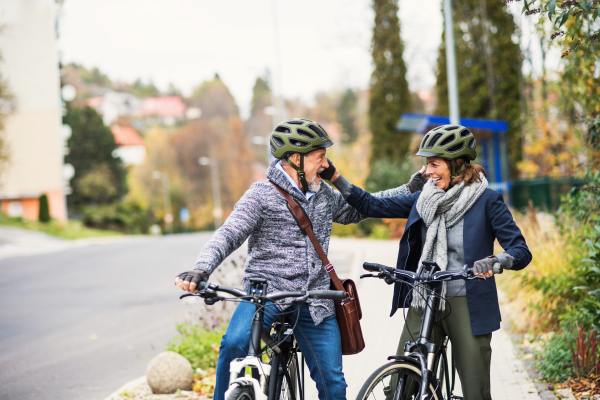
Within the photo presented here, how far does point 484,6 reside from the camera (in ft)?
64.8

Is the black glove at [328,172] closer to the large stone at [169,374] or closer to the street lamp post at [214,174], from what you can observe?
the large stone at [169,374]

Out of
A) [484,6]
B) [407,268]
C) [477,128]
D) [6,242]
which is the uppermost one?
[484,6]

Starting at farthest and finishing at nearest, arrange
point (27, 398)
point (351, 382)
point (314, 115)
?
1. point (314, 115)
2. point (27, 398)
3. point (351, 382)

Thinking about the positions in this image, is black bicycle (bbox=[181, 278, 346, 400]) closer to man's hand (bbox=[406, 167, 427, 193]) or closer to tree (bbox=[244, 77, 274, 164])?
man's hand (bbox=[406, 167, 427, 193])

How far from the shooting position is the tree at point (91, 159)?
181 ft

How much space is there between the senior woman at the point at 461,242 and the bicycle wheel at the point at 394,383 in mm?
345

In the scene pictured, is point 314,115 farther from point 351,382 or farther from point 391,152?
point 351,382

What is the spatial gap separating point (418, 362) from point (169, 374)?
9.72ft

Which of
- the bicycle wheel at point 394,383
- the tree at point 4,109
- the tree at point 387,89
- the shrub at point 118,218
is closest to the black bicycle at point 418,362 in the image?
the bicycle wheel at point 394,383

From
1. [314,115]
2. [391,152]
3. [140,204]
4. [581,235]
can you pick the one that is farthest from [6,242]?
[314,115]

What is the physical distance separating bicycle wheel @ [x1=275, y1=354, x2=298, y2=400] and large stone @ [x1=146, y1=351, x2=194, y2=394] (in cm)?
229

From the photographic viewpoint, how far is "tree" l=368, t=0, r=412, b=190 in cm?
2483

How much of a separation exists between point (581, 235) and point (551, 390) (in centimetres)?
196

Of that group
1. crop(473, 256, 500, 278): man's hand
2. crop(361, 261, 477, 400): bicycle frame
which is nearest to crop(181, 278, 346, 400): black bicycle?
crop(361, 261, 477, 400): bicycle frame
